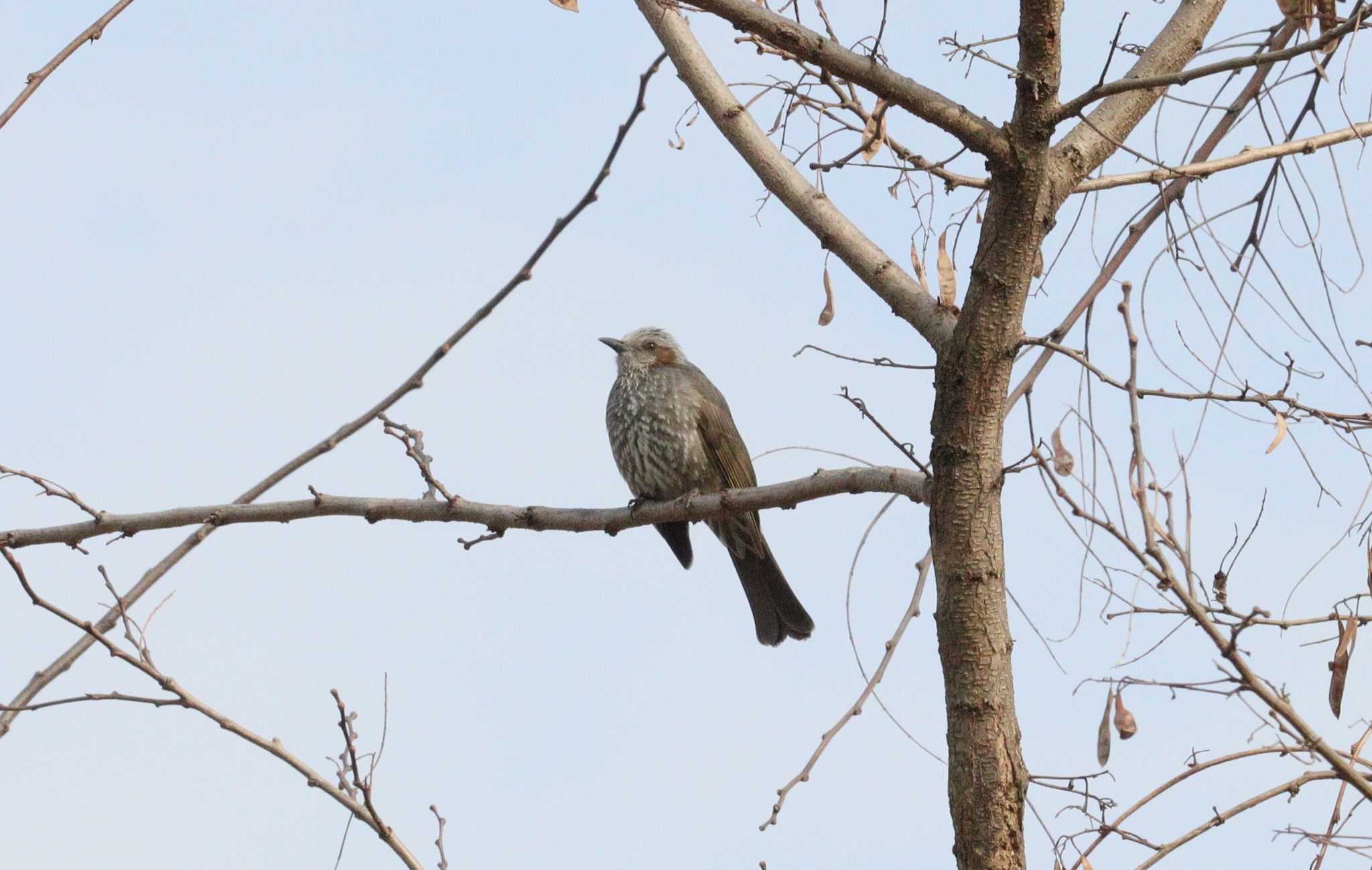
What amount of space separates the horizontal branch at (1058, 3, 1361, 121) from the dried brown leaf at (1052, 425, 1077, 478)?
655 millimetres

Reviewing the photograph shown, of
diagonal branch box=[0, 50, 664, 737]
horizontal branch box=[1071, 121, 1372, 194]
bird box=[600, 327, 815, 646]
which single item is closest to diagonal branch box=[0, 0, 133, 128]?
diagonal branch box=[0, 50, 664, 737]

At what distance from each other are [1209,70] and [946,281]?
121 cm

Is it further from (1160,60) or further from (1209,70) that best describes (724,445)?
(1209,70)

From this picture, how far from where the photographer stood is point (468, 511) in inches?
158

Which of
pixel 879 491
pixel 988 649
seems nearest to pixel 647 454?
pixel 879 491

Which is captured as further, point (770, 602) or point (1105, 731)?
point (770, 602)

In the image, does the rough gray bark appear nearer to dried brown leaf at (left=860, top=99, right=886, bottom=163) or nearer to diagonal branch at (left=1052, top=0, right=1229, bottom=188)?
dried brown leaf at (left=860, top=99, right=886, bottom=163)

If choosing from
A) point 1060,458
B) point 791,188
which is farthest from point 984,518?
point 791,188

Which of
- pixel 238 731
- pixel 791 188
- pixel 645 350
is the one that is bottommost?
pixel 238 731

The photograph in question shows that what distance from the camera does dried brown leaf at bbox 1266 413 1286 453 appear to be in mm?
3102

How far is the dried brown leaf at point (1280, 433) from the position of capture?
122 inches

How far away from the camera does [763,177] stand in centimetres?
431

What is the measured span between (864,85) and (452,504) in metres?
1.72

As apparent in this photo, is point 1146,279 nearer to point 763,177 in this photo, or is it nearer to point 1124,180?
point 1124,180
